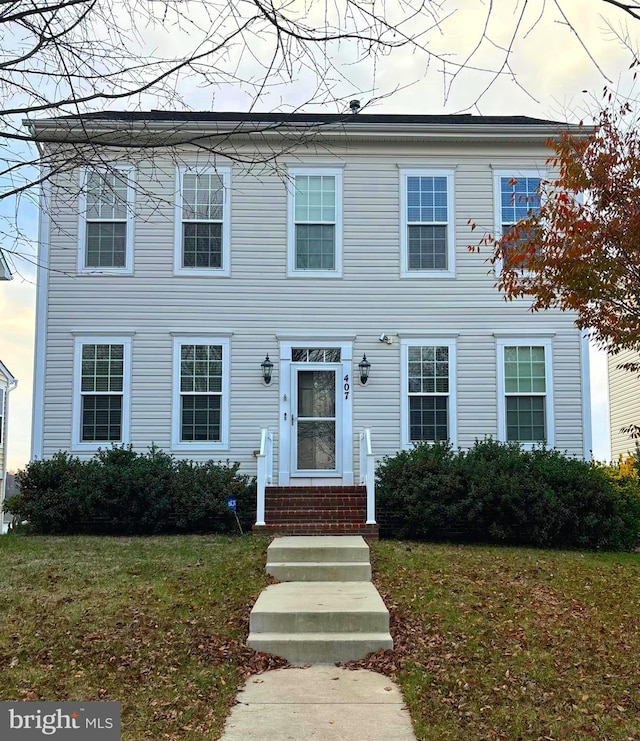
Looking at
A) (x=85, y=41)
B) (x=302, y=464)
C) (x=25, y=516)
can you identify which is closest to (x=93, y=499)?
(x=25, y=516)

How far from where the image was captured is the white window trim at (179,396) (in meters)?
13.2

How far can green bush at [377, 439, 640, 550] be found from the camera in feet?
37.0

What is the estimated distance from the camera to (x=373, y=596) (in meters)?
7.33

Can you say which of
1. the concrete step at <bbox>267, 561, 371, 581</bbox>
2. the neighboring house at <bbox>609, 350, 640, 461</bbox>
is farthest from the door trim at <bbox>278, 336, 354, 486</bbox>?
the neighboring house at <bbox>609, 350, 640, 461</bbox>

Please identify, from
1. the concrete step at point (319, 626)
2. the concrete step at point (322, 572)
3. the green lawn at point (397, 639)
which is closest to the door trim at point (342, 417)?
the green lawn at point (397, 639)

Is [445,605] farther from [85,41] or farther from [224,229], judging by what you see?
[224,229]

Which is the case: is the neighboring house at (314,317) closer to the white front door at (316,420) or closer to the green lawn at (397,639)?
the white front door at (316,420)

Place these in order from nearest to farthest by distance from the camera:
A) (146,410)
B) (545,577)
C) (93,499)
Result: (545,577)
(93,499)
(146,410)

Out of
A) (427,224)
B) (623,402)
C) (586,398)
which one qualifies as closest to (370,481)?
(586,398)

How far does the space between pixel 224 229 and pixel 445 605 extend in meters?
8.26

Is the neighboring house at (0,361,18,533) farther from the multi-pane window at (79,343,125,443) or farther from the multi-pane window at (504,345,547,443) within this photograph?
the multi-pane window at (504,345,547,443)

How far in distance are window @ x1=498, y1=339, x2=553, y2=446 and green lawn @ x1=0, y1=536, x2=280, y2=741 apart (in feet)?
18.2

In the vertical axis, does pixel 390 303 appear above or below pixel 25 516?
above

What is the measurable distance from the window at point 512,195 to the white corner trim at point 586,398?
2.36m
